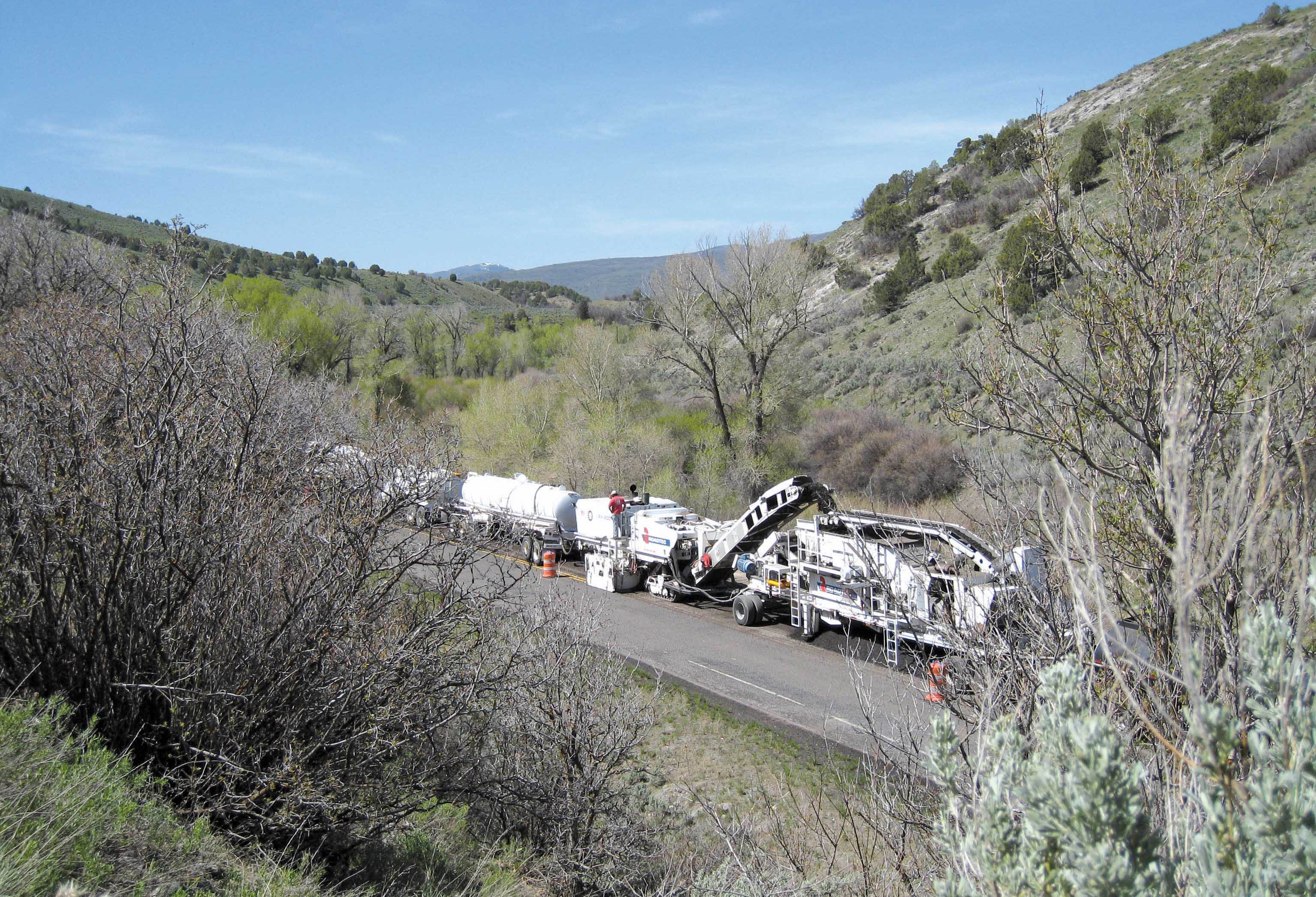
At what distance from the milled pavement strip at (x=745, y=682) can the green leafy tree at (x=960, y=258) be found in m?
27.7

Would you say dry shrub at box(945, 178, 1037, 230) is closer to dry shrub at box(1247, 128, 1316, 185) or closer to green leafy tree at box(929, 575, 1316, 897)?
dry shrub at box(1247, 128, 1316, 185)

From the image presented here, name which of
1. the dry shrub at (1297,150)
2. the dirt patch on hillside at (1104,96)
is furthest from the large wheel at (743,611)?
the dirt patch on hillside at (1104,96)

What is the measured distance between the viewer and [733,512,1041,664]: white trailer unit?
7.79 metres

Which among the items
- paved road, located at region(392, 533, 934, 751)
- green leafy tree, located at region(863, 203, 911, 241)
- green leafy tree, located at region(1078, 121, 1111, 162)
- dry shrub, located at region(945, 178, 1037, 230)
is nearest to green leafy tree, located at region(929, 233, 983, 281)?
dry shrub, located at region(945, 178, 1037, 230)

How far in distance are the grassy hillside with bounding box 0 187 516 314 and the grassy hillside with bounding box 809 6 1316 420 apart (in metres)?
33.1

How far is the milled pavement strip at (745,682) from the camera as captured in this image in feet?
41.0

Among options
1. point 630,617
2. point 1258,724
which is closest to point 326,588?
point 1258,724

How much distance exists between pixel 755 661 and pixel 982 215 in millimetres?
40962

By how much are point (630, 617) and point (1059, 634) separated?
14.1 meters

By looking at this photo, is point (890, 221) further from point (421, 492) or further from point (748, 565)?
point (421, 492)

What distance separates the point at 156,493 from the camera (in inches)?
242

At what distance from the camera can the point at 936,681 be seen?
196 inches

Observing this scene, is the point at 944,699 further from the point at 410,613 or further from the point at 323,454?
the point at 323,454

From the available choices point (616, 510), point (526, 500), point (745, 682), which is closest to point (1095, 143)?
point (616, 510)
